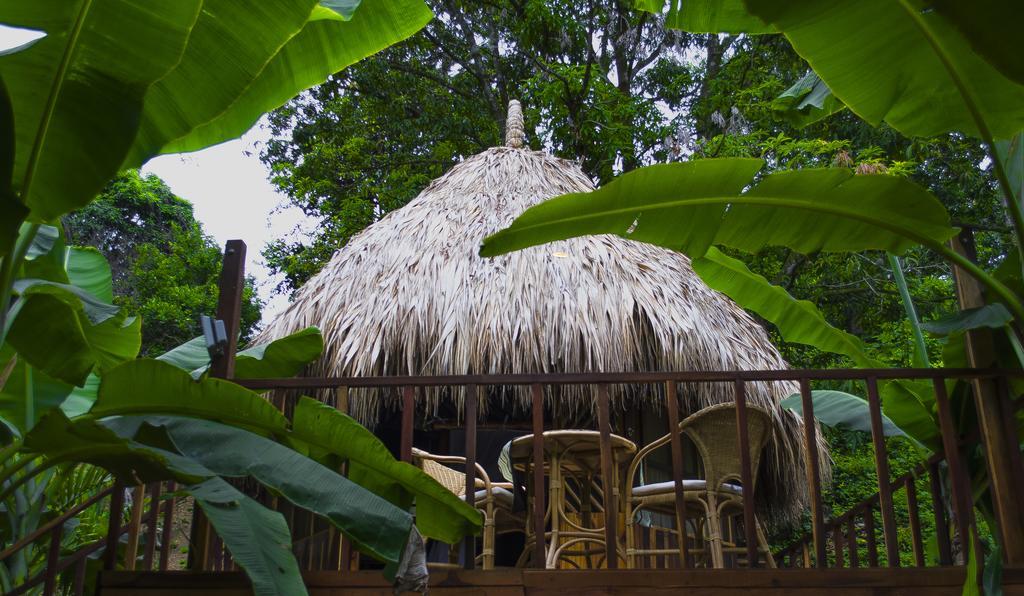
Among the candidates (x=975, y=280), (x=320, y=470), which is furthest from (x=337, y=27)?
(x=975, y=280)

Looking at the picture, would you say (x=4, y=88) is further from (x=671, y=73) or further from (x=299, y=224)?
(x=671, y=73)

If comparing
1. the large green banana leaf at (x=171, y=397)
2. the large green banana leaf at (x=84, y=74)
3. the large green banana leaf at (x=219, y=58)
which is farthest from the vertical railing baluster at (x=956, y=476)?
the large green banana leaf at (x=84, y=74)

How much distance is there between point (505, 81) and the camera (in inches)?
492

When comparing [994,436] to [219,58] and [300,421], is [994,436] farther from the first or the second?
[219,58]

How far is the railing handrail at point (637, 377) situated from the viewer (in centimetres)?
303

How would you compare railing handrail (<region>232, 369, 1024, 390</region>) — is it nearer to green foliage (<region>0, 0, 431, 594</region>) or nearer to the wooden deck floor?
green foliage (<region>0, 0, 431, 594</region>)

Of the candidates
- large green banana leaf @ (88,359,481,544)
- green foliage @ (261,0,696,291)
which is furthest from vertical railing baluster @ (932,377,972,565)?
green foliage @ (261,0,696,291)

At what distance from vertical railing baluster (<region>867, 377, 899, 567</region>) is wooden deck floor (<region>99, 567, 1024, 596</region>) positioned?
0.08 meters

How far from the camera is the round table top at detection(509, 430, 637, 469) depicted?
3631 mm

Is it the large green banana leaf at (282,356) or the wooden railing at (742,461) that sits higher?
the large green banana leaf at (282,356)

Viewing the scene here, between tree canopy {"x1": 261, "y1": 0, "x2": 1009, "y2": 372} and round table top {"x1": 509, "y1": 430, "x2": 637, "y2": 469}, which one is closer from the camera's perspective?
round table top {"x1": 509, "y1": 430, "x2": 637, "y2": 469}

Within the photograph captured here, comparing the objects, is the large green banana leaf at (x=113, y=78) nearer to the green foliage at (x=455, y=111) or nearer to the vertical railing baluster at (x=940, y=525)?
the vertical railing baluster at (x=940, y=525)

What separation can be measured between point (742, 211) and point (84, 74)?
7.20ft

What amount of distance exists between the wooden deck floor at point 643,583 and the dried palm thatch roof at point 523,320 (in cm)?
246
